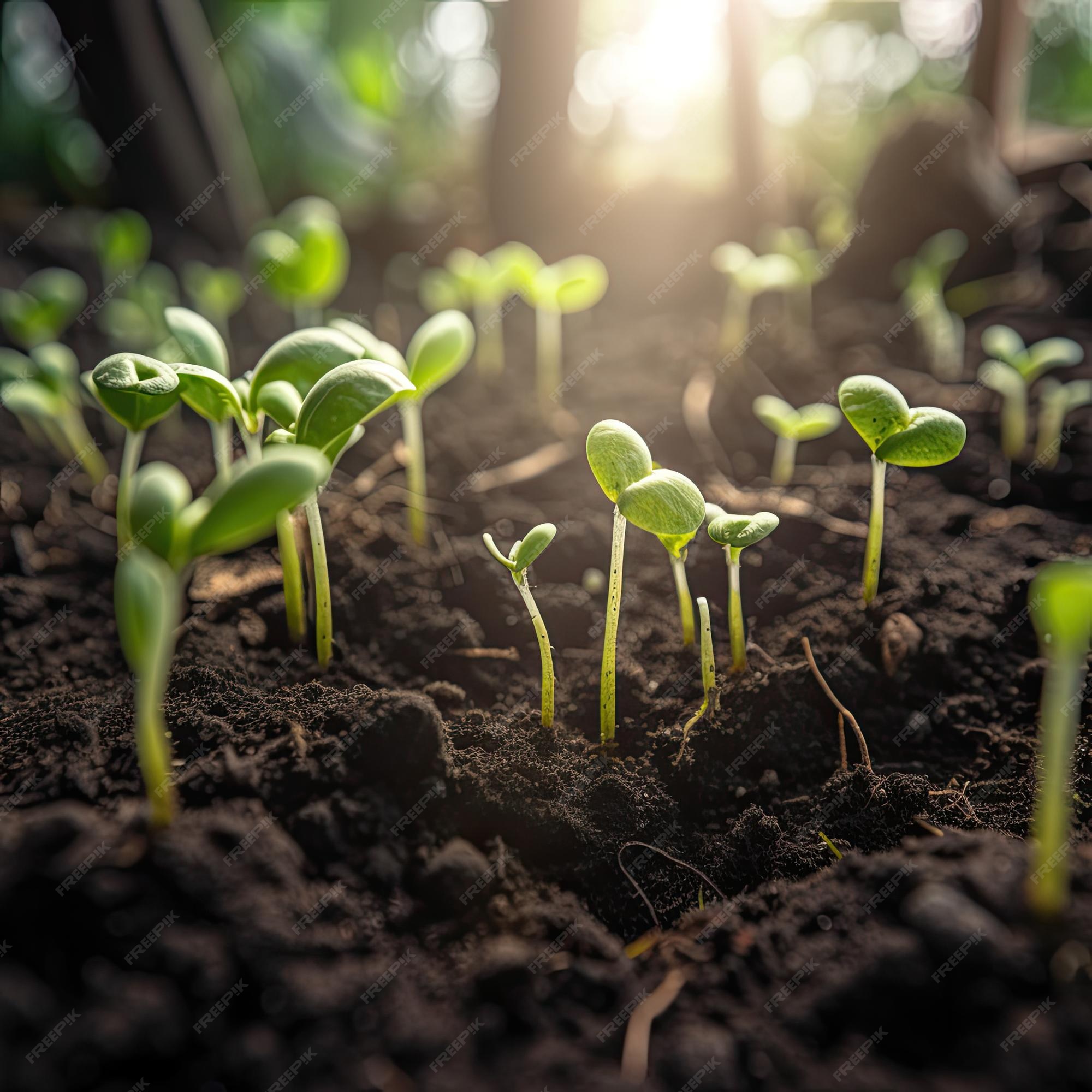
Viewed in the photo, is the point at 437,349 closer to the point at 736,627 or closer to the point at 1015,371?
the point at 736,627

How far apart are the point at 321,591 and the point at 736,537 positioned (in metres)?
0.62

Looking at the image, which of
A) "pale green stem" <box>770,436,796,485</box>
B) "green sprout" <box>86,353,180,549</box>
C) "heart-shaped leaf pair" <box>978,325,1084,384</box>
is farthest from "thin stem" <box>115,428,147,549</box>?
"heart-shaped leaf pair" <box>978,325,1084,384</box>

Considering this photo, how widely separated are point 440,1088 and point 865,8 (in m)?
8.32

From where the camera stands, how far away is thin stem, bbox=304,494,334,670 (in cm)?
104

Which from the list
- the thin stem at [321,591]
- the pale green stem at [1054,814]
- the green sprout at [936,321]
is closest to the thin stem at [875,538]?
the pale green stem at [1054,814]

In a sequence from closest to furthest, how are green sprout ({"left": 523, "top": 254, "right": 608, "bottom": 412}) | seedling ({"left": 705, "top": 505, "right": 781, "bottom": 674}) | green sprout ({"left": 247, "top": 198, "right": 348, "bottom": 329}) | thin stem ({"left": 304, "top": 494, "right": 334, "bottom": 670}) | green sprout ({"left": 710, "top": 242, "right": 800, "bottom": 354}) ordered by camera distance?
seedling ({"left": 705, "top": 505, "right": 781, "bottom": 674})
thin stem ({"left": 304, "top": 494, "right": 334, "bottom": 670})
green sprout ({"left": 247, "top": 198, "right": 348, "bottom": 329})
green sprout ({"left": 523, "top": 254, "right": 608, "bottom": 412})
green sprout ({"left": 710, "top": 242, "right": 800, "bottom": 354})

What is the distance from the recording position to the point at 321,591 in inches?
42.7

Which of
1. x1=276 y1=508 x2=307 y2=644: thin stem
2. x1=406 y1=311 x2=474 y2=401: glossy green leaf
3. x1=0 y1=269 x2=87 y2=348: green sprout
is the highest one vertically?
x1=0 y1=269 x2=87 y2=348: green sprout

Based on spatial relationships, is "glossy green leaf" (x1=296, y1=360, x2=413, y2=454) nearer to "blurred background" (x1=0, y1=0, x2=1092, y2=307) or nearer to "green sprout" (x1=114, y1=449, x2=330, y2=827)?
"green sprout" (x1=114, y1=449, x2=330, y2=827)

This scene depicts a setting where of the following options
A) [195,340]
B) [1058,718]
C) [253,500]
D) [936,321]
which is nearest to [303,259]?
→ [195,340]

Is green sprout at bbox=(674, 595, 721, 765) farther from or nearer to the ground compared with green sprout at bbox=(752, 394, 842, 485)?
nearer to the ground

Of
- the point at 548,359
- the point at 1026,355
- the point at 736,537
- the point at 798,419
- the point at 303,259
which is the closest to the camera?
the point at 736,537

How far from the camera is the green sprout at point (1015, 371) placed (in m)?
1.59

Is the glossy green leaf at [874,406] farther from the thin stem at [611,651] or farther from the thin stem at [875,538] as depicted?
the thin stem at [611,651]
